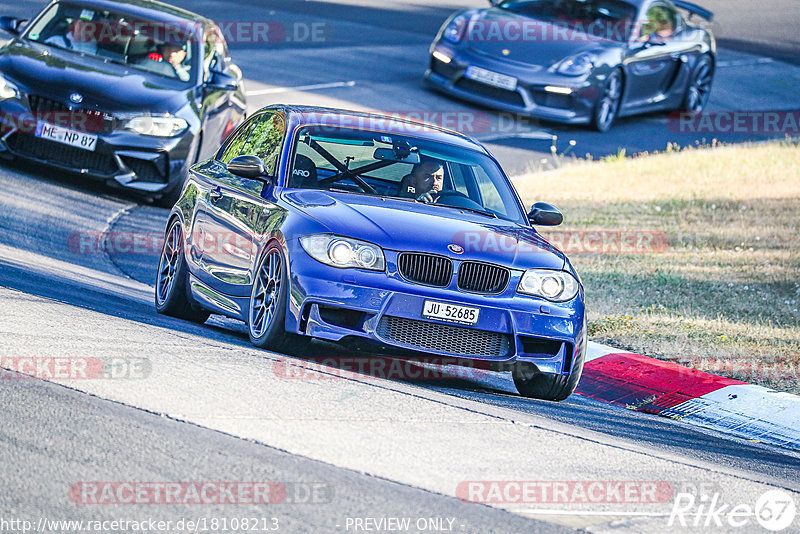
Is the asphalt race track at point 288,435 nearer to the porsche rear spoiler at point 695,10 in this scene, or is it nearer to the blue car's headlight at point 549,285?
the blue car's headlight at point 549,285

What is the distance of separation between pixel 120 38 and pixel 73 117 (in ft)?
5.01

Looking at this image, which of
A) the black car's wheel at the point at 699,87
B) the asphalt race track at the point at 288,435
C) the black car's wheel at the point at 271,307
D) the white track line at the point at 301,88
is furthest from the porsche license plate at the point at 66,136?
the black car's wheel at the point at 699,87

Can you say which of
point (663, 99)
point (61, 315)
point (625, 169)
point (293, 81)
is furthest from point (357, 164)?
point (663, 99)

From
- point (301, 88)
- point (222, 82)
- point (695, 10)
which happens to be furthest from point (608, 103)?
point (222, 82)

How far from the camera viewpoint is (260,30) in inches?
1001

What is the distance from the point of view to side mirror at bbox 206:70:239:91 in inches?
572

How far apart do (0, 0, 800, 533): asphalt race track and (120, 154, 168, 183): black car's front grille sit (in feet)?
7.66

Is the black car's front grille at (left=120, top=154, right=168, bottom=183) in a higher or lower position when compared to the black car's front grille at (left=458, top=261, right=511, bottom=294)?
lower

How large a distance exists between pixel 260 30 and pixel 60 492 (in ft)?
68.5

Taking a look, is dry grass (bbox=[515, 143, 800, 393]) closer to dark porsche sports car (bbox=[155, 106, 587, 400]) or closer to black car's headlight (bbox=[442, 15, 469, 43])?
dark porsche sports car (bbox=[155, 106, 587, 400])

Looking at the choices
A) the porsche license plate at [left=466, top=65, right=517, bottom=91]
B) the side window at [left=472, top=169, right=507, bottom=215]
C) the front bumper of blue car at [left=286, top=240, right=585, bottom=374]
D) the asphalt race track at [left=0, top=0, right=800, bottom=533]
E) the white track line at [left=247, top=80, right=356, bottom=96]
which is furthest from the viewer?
the porsche license plate at [left=466, top=65, right=517, bottom=91]

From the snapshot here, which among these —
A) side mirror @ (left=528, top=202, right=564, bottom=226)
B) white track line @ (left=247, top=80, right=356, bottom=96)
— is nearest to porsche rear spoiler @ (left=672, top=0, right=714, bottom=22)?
white track line @ (left=247, top=80, right=356, bottom=96)

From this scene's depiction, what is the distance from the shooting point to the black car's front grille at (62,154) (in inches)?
536

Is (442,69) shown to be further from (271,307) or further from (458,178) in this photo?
(271,307)
